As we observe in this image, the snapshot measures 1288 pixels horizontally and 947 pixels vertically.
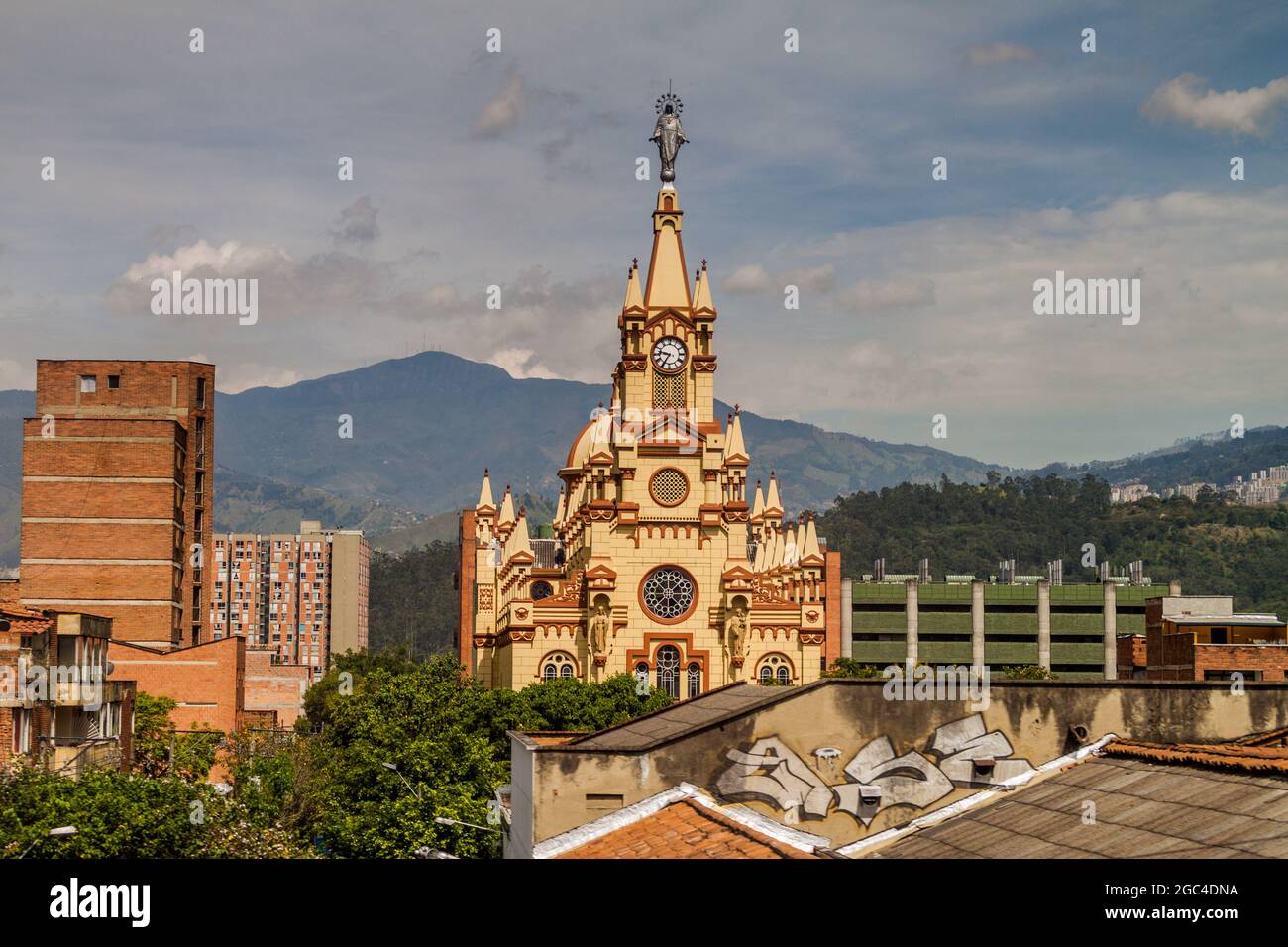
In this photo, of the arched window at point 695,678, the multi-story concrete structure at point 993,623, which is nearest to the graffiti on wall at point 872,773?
the arched window at point 695,678

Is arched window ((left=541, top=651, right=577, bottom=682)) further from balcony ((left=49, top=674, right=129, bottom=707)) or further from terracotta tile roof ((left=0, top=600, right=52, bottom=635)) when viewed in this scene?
terracotta tile roof ((left=0, top=600, right=52, bottom=635))

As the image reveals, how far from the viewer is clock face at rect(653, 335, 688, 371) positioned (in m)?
111

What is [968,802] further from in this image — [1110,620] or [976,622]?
[1110,620]

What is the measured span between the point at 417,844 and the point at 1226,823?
1402 inches

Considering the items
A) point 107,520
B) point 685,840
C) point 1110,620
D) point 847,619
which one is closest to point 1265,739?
point 685,840

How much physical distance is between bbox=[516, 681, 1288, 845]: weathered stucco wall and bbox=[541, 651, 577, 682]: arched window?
232 ft

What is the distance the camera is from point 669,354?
111m

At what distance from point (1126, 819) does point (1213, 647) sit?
89556 millimetres

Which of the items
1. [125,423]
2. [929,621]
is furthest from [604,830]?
[929,621]

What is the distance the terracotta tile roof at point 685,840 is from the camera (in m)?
25.2

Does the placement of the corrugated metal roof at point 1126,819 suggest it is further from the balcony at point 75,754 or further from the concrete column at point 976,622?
the concrete column at point 976,622

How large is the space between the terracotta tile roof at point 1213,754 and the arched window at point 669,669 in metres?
72.7

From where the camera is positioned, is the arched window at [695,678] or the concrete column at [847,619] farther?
the concrete column at [847,619]
